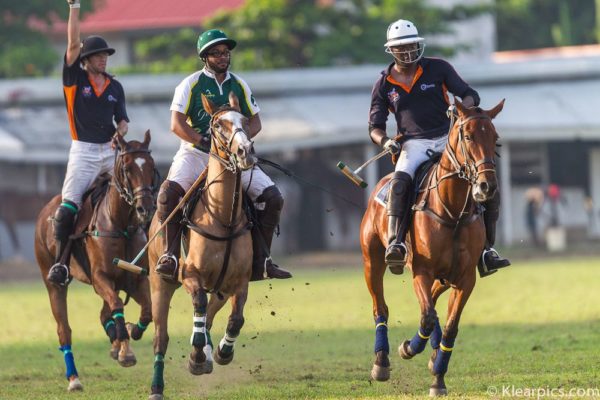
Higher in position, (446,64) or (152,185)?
(446,64)

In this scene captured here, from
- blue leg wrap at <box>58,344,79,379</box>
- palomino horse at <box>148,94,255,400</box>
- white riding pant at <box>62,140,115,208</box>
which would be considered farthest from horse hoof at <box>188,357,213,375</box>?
white riding pant at <box>62,140,115,208</box>

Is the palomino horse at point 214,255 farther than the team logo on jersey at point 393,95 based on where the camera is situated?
No

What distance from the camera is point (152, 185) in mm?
12727

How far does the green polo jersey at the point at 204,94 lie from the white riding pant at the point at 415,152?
1392 millimetres

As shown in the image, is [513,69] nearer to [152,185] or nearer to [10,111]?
[10,111]

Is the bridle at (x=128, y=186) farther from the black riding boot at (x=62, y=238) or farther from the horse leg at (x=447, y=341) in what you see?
the horse leg at (x=447, y=341)

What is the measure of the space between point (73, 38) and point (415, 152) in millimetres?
3690

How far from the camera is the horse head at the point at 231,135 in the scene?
34.6 ft

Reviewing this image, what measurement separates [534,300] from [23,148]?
1737 cm

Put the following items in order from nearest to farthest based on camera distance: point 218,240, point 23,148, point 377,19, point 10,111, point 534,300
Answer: point 218,240 < point 534,300 < point 23,148 < point 10,111 < point 377,19

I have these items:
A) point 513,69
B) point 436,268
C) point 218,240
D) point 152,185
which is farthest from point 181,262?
point 513,69

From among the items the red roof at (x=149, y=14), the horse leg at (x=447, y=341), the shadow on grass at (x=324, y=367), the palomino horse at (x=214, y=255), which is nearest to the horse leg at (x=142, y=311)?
the shadow on grass at (x=324, y=367)

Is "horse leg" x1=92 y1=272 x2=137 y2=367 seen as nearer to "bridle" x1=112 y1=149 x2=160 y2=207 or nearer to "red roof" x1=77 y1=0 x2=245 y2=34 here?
"bridle" x1=112 y1=149 x2=160 y2=207

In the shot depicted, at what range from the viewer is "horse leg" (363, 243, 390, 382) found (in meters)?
11.8
